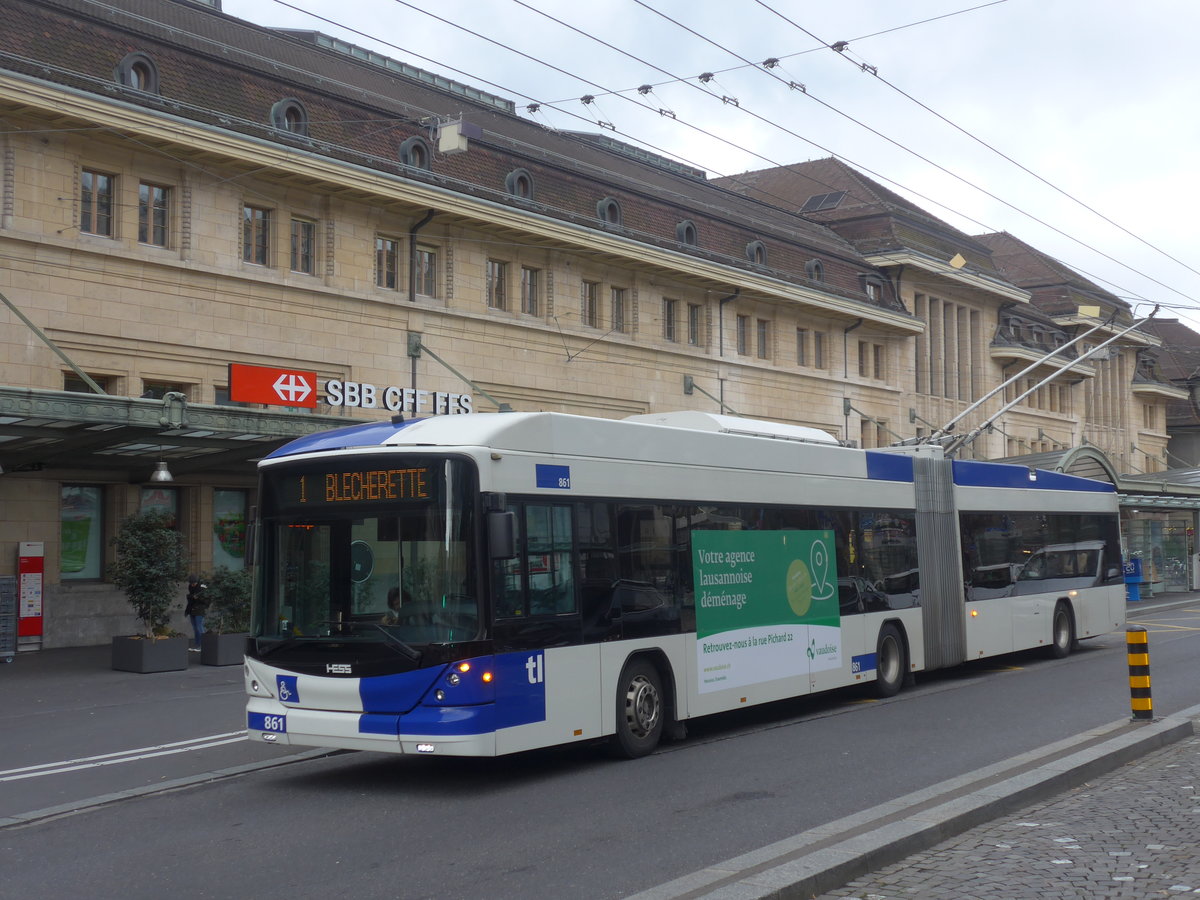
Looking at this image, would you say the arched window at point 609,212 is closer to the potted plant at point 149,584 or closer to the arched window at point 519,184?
the arched window at point 519,184

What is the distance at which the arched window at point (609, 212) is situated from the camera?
35062 mm

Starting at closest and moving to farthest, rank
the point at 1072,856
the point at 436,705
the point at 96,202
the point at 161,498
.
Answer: the point at 1072,856, the point at 436,705, the point at 96,202, the point at 161,498

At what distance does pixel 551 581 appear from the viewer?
10.7m

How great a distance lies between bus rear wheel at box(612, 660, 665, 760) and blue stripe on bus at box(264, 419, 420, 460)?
2.90m

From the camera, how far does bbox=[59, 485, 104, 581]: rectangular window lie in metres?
24.8

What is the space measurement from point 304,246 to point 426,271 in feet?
11.3

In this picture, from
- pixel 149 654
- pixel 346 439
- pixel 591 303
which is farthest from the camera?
pixel 591 303

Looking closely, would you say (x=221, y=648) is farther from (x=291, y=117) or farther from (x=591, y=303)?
(x=591, y=303)

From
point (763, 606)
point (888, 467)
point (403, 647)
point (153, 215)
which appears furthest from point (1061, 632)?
point (153, 215)

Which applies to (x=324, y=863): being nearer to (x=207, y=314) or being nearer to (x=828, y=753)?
(x=828, y=753)

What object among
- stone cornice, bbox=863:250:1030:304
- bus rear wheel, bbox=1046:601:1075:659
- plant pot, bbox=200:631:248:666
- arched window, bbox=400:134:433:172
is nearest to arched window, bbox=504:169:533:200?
arched window, bbox=400:134:433:172

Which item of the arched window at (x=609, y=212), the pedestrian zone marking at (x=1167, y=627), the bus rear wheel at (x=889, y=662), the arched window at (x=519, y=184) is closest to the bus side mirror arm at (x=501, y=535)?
the bus rear wheel at (x=889, y=662)

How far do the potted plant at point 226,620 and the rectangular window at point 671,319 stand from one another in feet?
60.2

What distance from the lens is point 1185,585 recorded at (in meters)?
51.2
